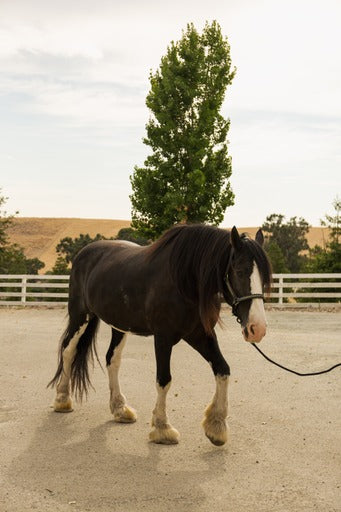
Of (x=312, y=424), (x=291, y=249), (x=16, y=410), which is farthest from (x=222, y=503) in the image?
(x=291, y=249)

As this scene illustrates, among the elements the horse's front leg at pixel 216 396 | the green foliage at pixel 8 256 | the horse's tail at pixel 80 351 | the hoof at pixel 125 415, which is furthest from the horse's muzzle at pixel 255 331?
the green foliage at pixel 8 256

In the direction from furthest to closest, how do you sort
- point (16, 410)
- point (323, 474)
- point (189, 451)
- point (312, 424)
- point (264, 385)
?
1. point (264, 385)
2. point (16, 410)
3. point (312, 424)
4. point (189, 451)
5. point (323, 474)

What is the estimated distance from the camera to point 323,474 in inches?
180

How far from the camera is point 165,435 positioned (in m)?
5.34

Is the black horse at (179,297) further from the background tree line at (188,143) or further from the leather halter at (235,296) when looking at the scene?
the background tree line at (188,143)

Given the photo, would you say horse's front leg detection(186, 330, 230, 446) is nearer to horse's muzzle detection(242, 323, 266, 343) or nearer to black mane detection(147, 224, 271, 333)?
black mane detection(147, 224, 271, 333)

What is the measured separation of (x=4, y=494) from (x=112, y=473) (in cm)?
82

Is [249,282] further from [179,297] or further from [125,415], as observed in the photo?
[125,415]

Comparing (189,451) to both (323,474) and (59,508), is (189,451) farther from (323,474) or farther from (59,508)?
(59,508)

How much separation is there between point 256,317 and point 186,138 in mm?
23889

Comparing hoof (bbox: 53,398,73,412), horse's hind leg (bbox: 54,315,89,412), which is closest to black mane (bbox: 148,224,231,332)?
horse's hind leg (bbox: 54,315,89,412)

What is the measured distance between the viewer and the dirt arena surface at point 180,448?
4117mm

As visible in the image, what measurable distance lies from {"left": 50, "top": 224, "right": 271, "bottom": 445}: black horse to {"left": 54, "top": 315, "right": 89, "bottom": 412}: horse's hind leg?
0.09 ft

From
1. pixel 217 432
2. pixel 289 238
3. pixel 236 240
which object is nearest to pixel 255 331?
pixel 236 240
